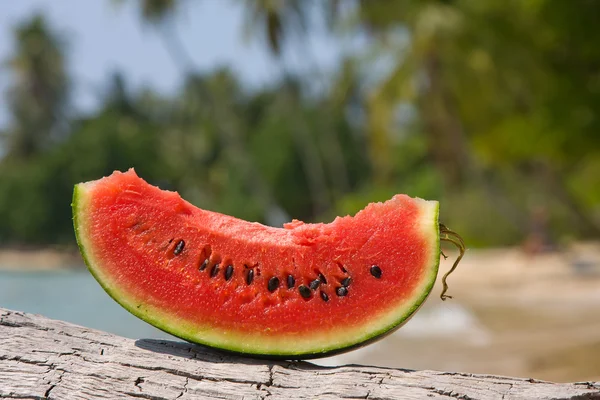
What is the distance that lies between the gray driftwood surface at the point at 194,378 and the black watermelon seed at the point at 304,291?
0.19m

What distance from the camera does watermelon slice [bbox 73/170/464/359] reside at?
1.97 meters

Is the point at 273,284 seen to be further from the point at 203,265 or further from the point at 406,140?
the point at 406,140

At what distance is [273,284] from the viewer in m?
2.03

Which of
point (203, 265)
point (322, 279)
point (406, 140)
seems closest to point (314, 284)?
point (322, 279)

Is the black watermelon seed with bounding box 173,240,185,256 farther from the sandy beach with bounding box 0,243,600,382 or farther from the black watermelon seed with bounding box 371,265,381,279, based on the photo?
the sandy beach with bounding box 0,243,600,382

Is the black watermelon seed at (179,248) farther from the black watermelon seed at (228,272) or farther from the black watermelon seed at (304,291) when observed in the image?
the black watermelon seed at (304,291)

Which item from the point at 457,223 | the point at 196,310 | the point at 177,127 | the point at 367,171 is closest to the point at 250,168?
the point at 367,171

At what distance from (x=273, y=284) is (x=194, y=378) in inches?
13.6

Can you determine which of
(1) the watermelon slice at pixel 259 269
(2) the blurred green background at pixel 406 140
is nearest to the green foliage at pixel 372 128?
(2) the blurred green background at pixel 406 140

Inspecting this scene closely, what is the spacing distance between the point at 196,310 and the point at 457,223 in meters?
19.5

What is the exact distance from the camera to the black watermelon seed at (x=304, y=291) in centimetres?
201

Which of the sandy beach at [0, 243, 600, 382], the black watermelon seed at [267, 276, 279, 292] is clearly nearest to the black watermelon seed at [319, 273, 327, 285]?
the black watermelon seed at [267, 276, 279, 292]

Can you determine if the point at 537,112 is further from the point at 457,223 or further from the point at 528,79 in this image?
the point at 457,223

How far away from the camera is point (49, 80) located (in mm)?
42375
